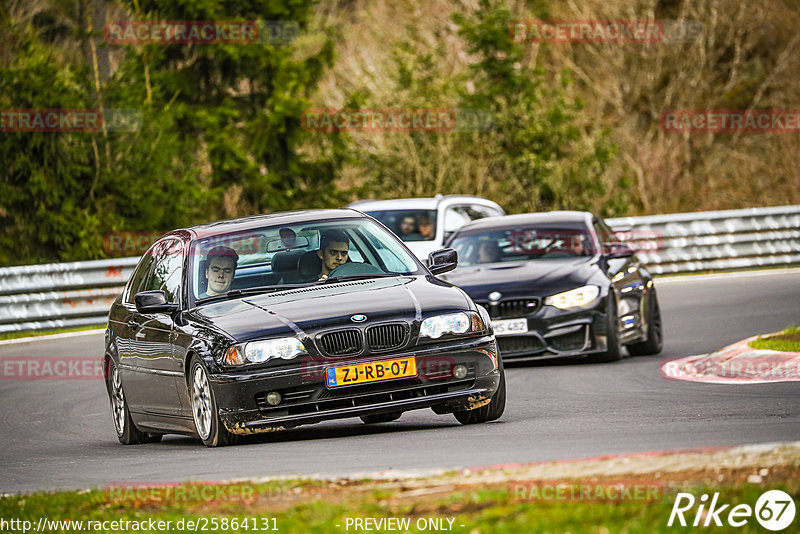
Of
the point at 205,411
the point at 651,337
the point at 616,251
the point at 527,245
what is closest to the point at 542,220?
the point at 527,245

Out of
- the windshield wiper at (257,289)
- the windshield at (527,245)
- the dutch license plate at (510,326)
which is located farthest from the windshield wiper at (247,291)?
the windshield at (527,245)

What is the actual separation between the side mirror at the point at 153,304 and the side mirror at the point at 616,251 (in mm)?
6356

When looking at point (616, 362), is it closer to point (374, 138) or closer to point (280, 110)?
point (280, 110)

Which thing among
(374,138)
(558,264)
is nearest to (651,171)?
(374,138)

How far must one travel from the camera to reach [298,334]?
9133 millimetres

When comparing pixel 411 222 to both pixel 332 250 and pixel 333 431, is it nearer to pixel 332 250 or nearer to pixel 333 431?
pixel 332 250

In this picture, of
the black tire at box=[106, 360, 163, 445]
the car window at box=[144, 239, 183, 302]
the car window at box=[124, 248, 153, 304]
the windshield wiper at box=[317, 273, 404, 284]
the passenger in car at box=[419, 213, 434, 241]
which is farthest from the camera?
the passenger in car at box=[419, 213, 434, 241]

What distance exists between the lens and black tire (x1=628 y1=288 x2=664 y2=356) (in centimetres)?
1567

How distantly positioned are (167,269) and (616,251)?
241 inches

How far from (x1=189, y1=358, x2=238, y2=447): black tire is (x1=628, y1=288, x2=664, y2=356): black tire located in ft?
22.9

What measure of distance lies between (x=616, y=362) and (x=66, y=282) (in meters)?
11.2

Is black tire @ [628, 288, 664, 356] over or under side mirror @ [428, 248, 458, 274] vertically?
under

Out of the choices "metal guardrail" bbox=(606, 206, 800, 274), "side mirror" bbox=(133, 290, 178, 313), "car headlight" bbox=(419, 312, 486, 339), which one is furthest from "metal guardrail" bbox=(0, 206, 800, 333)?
"car headlight" bbox=(419, 312, 486, 339)

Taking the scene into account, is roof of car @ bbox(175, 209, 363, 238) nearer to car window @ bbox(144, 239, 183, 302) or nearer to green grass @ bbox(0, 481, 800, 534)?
car window @ bbox(144, 239, 183, 302)
